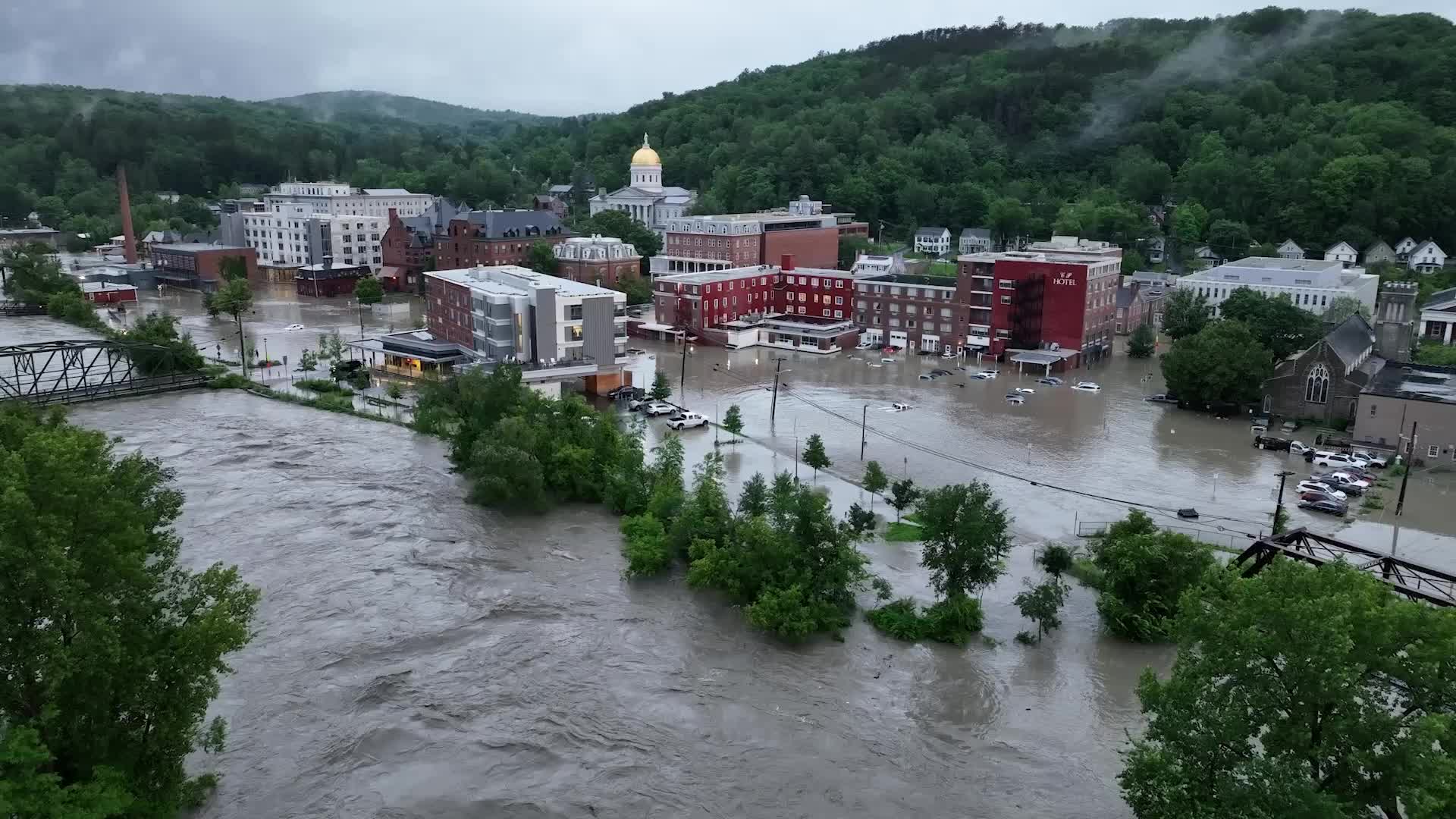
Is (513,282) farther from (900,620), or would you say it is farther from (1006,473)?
(900,620)

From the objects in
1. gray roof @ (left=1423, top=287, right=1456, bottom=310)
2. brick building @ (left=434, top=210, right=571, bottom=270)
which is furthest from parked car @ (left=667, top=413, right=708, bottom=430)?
gray roof @ (left=1423, top=287, right=1456, bottom=310)

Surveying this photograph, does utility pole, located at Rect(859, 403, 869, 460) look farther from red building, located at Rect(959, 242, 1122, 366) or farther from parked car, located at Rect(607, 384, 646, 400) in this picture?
red building, located at Rect(959, 242, 1122, 366)

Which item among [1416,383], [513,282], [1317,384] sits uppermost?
[513,282]

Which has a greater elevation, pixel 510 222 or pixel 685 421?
pixel 510 222

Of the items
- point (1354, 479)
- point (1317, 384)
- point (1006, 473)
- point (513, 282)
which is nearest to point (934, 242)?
point (1317, 384)

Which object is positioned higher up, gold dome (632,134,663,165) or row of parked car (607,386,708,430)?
gold dome (632,134,663,165)

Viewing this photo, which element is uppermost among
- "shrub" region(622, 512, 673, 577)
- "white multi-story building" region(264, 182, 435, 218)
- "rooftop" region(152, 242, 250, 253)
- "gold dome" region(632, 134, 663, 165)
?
"gold dome" region(632, 134, 663, 165)

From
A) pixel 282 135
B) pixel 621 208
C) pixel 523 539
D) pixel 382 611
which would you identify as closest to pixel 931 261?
pixel 621 208
